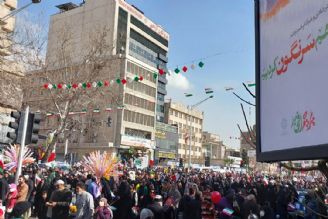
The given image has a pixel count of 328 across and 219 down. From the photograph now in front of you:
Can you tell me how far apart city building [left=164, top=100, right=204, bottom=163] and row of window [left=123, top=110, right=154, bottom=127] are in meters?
18.2

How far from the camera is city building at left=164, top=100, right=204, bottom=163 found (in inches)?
3900

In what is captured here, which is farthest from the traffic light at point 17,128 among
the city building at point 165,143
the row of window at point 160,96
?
the row of window at point 160,96

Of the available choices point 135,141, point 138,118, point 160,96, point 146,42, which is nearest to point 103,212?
point 135,141

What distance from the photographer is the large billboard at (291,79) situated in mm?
2527

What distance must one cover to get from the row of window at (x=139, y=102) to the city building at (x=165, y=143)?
769 centimetres

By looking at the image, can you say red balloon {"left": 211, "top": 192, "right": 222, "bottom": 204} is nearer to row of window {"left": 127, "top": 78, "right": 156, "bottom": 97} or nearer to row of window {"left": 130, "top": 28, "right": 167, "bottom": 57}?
row of window {"left": 127, "top": 78, "right": 156, "bottom": 97}

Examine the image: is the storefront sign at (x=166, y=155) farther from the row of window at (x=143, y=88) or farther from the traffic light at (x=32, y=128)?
the traffic light at (x=32, y=128)

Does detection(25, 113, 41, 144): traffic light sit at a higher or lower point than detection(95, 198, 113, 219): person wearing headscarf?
higher

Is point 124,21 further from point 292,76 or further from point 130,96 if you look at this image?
point 292,76

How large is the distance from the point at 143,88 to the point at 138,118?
5662 mm

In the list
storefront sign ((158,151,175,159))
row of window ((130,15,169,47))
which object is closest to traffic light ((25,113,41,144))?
row of window ((130,15,169,47))

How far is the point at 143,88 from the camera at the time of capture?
70.4 metres

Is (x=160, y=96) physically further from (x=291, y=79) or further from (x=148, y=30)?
(x=291, y=79)

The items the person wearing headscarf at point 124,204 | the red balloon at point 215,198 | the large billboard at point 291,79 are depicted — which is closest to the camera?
the large billboard at point 291,79
